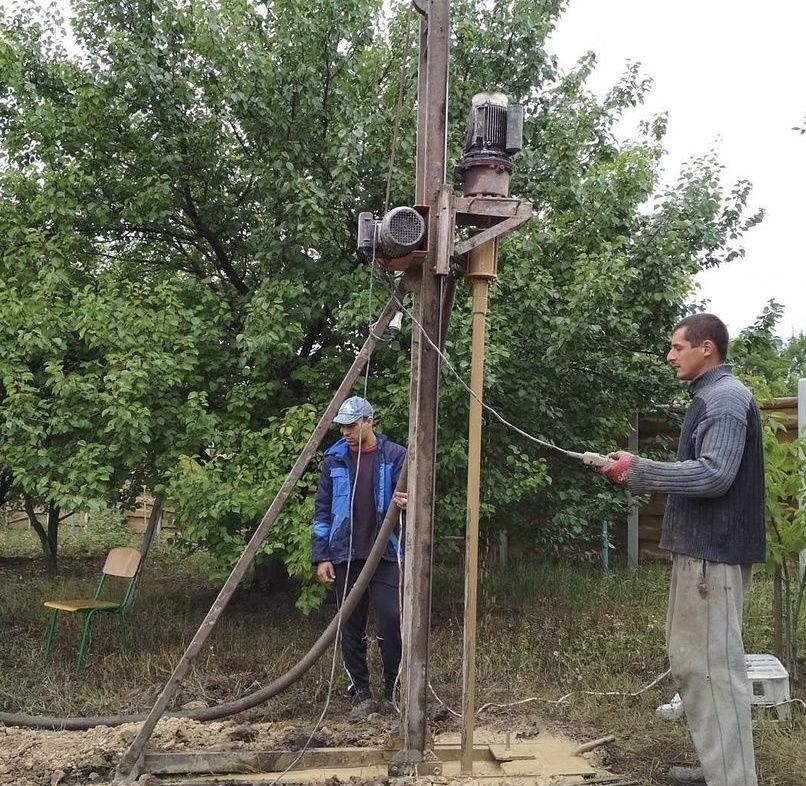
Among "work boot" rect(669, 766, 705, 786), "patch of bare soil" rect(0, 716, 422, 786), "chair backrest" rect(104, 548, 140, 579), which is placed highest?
"chair backrest" rect(104, 548, 140, 579)

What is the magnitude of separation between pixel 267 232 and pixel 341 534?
253 cm

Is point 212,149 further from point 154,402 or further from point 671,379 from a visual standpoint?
point 671,379

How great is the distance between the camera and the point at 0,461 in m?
5.91

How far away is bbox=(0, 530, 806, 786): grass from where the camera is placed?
15.5ft

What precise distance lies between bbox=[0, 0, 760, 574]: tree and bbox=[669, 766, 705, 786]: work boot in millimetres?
2350

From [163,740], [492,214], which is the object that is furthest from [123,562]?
[492,214]

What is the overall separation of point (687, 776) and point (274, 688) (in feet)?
6.72

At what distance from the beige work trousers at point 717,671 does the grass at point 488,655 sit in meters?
0.75

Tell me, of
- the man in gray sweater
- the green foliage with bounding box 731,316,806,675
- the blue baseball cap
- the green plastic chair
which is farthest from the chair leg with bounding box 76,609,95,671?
the green foliage with bounding box 731,316,806,675

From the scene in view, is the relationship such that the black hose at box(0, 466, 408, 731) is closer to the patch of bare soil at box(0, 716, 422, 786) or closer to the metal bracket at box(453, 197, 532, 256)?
the patch of bare soil at box(0, 716, 422, 786)

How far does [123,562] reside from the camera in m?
6.39

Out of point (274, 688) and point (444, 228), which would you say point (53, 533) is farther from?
point (444, 228)

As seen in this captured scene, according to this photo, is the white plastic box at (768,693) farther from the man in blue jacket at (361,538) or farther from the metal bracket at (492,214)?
the metal bracket at (492,214)

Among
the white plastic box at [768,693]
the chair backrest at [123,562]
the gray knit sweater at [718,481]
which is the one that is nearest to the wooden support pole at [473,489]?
the gray knit sweater at [718,481]
